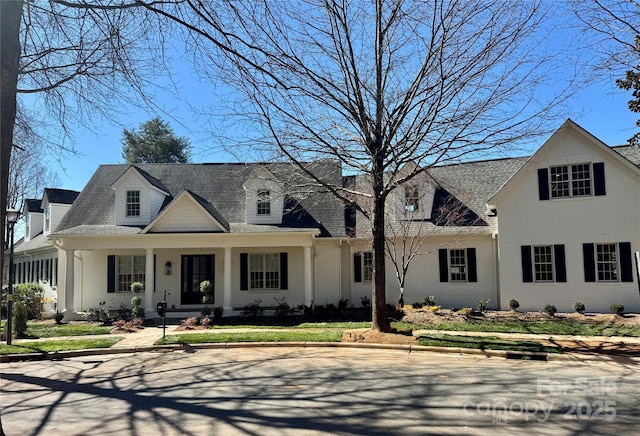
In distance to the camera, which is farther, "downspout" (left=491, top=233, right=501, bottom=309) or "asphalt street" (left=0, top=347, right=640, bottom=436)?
"downspout" (left=491, top=233, right=501, bottom=309)

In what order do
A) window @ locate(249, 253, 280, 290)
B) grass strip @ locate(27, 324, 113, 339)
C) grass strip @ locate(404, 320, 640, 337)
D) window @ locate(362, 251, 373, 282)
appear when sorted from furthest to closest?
window @ locate(362, 251, 373, 282) → window @ locate(249, 253, 280, 290) → grass strip @ locate(27, 324, 113, 339) → grass strip @ locate(404, 320, 640, 337)

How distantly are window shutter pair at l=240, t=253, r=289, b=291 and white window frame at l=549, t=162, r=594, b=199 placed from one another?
1083cm

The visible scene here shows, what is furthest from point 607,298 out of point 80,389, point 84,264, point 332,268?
point 84,264

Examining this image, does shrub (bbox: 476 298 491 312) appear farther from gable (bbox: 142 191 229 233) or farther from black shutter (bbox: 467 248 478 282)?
gable (bbox: 142 191 229 233)

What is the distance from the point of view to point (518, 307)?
17.4 metres

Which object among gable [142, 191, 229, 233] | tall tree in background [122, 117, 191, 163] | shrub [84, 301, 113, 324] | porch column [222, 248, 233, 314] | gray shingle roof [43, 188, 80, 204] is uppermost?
tall tree in background [122, 117, 191, 163]

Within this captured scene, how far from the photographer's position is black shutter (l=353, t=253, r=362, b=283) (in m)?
20.0

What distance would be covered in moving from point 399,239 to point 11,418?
15214 mm

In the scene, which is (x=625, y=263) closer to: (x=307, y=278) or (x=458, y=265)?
(x=458, y=265)

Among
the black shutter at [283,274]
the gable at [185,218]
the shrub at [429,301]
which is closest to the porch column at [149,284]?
the gable at [185,218]

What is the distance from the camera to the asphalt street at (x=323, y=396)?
5695mm

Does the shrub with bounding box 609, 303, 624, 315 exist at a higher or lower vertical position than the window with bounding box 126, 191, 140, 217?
lower

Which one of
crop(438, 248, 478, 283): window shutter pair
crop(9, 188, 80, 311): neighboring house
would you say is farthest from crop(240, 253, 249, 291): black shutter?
crop(9, 188, 80, 311): neighboring house

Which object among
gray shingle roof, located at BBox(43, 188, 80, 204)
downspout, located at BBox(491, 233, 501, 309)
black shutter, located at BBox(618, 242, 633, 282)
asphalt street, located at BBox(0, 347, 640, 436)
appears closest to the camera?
asphalt street, located at BBox(0, 347, 640, 436)
